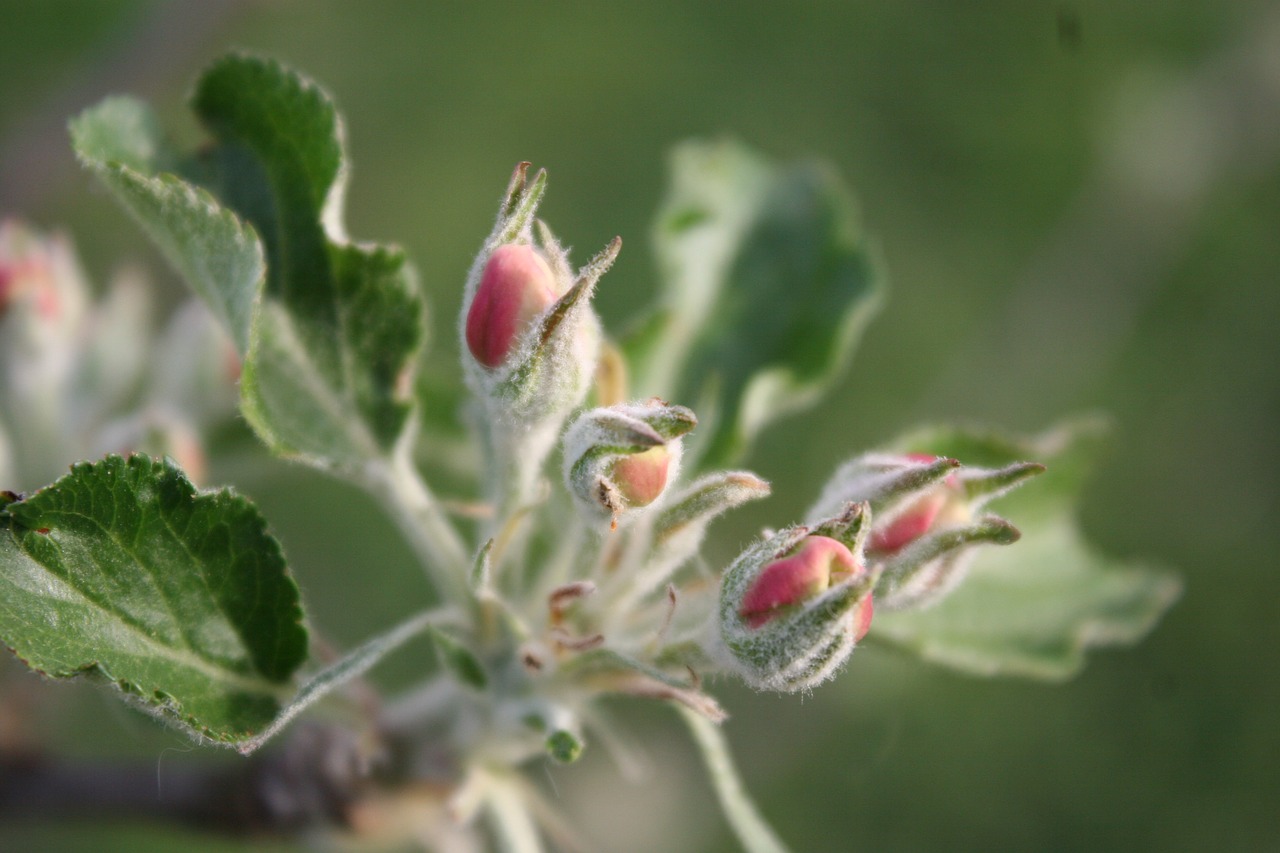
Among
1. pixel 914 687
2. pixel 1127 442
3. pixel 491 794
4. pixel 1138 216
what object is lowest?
pixel 491 794

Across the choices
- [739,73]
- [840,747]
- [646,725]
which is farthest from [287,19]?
[840,747]

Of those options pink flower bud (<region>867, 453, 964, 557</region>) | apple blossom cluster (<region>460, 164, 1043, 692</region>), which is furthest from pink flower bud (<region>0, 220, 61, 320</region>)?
pink flower bud (<region>867, 453, 964, 557</region>)

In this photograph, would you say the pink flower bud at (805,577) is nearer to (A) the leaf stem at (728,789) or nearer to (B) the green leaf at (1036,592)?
(A) the leaf stem at (728,789)

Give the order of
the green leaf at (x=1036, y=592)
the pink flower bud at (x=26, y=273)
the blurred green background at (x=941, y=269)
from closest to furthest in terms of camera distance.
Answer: the green leaf at (x=1036, y=592), the pink flower bud at (x=26, y=273), the blurred green background at (x=941, y=269)

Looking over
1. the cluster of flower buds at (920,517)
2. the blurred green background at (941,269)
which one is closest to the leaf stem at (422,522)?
the cluster of flower buds at (920,517)

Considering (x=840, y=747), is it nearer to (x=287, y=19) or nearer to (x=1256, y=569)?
(x=1256, y=569)

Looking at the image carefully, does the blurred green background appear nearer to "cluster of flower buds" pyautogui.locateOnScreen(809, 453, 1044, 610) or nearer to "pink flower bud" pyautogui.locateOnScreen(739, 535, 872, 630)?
"cluster of flower buds" pyautogui.locateOnScreen(809, 453, 1044, 610)

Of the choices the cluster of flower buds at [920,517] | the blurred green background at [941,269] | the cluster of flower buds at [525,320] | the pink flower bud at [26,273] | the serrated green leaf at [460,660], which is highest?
the blurred green background at [941,269]
